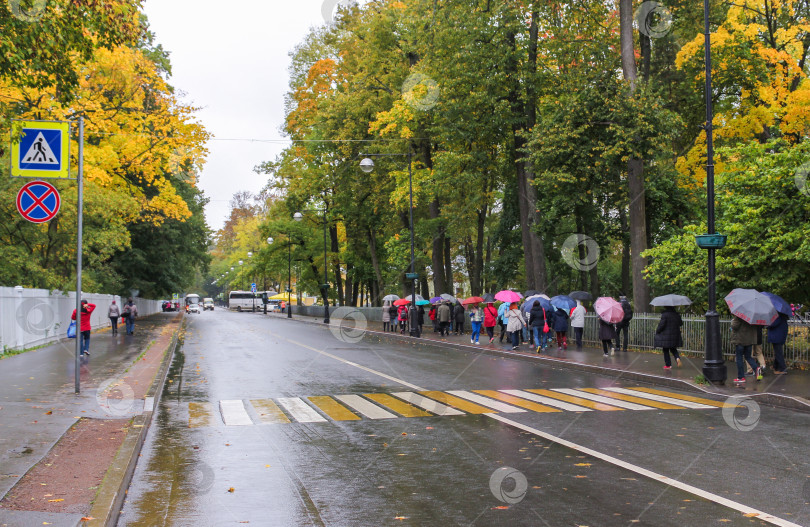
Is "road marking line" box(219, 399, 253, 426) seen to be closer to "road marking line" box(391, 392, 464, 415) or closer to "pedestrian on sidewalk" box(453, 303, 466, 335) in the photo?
"road marking line" box(391, 392, 464, 415)

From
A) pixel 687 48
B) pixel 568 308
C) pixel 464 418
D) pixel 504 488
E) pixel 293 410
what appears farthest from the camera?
pixel 687 48

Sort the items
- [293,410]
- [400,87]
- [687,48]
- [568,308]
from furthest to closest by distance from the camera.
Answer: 1. [400,87]
2. [687,48]
3. [568,308]
4. [293,410]

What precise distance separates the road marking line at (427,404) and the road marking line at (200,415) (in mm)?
3428

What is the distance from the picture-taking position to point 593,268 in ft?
135

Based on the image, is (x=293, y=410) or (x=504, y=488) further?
(x=293, y=410)

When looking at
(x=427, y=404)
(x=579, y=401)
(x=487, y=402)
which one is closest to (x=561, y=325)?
(x=579, y=401)

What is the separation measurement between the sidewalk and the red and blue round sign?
3056 mm

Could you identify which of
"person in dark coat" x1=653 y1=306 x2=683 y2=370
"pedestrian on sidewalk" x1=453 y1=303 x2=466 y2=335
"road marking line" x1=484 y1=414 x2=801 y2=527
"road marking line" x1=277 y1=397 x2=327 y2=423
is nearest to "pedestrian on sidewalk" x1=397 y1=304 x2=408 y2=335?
"pedestrian on sidewalk" x1=453 y1=303 x2=466 y2=335

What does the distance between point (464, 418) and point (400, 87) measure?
32.2 m

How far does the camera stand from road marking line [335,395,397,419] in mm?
11135

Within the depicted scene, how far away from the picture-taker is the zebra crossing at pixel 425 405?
437 inches

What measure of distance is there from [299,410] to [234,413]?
1039 millimetres

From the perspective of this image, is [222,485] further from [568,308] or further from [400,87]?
[400,87]

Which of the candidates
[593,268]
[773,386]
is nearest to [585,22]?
[593,268]
